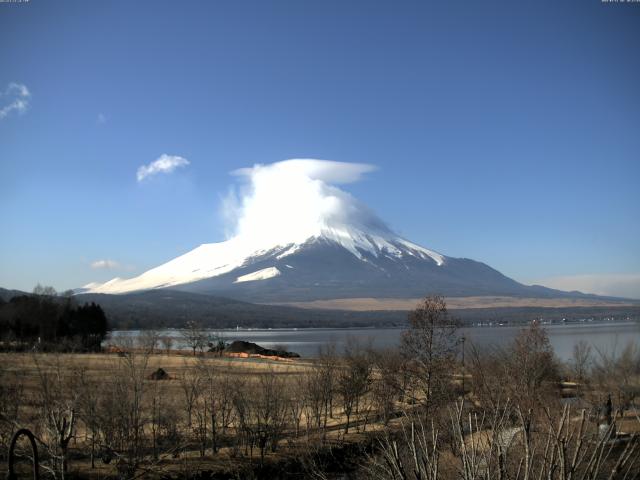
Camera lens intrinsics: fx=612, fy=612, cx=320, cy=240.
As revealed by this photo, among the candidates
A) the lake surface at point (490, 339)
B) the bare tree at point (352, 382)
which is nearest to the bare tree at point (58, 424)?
the bare tree at point (352, 382)

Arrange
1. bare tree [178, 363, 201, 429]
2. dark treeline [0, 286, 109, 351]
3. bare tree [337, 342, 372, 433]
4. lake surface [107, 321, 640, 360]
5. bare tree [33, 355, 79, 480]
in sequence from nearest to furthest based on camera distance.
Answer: bare tree [33, 355, 79, 480]
bare tree [178, 363, 201, 429]
bare tree [337, 342, 372, 433]
lake surface [107, 321, 640, 360]
dark treeline [0, 286, 109, 351]

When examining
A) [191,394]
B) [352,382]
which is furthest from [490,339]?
[191,394]

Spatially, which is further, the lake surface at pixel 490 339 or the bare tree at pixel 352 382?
the lake surface at pixel 490 339

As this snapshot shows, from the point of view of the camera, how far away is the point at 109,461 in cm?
2411

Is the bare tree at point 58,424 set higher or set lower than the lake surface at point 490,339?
higher

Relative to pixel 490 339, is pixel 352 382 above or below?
above

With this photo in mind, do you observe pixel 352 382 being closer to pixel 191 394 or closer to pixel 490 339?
pixel 191 394

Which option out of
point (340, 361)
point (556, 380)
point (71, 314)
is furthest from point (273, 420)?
point (71, 314)

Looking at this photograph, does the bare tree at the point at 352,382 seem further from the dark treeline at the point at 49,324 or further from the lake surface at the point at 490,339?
the dark treeline at the point at 49,324

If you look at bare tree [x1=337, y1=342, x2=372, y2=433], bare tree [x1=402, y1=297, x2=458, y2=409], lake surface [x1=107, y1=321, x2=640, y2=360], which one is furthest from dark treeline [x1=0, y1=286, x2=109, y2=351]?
bare tree [x1=402, y1=297, x2=458, y2=409]

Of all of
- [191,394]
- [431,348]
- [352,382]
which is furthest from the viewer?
[352,382]

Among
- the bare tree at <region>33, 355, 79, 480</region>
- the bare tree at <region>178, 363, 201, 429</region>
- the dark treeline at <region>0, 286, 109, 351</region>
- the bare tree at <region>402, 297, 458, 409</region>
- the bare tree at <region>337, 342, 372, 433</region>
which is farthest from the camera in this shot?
the dark treeline at <region>0, 286, 109, 351</region>

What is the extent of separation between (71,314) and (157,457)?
73495 millimetres

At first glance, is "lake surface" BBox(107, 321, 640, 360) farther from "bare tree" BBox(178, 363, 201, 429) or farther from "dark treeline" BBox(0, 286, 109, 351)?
"bare tree" BBox(178, 363, 201, 429)
